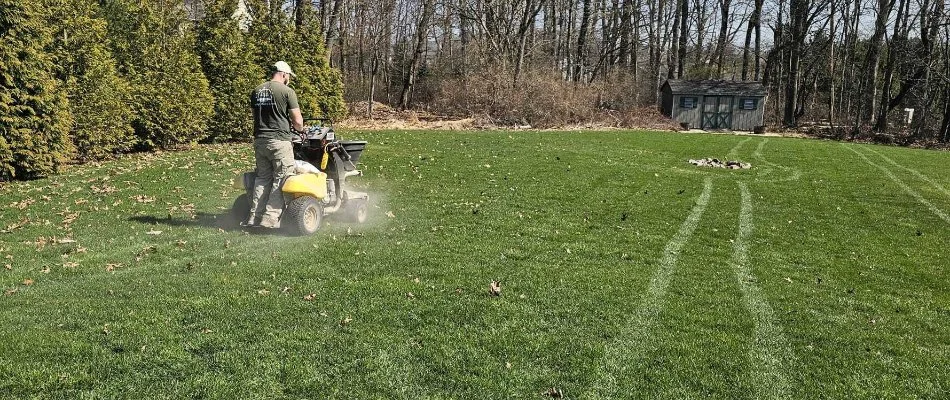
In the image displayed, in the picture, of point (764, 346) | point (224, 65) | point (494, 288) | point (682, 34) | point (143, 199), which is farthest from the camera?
point (682, 34)

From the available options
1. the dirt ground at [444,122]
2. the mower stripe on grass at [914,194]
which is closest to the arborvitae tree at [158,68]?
the dirt ground at [444,122]

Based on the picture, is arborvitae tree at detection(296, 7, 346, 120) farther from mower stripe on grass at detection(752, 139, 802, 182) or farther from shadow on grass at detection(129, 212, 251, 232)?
mower stripe on grass at detection(752, 139, 802, 182)

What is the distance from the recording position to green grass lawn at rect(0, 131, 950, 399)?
3.79m

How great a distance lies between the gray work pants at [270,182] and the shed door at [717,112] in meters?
36.6

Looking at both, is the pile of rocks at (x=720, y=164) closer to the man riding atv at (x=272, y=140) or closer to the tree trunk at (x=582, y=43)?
the man riding atv at (x=272, y=140)

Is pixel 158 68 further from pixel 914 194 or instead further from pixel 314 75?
pixel 914 194

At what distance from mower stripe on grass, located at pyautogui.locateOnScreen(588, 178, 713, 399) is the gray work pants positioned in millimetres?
4011

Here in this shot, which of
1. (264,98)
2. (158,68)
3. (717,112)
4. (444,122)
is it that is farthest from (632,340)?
(717,112)

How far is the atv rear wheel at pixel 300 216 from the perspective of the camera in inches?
272

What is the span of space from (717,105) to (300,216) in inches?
1463

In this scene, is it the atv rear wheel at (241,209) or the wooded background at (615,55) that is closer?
the atv rear wheel at (241,209)

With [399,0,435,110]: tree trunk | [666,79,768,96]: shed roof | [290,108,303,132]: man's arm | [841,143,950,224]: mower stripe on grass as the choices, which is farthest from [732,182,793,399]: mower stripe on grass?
[666,79,768,96]: shed roof

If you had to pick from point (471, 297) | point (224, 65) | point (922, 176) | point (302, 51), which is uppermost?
point (302, 51)

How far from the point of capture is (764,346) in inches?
175
